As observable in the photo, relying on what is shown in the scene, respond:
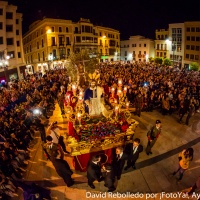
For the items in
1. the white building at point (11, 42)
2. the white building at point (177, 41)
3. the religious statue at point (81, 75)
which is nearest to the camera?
the religious statue at point (81, 75)

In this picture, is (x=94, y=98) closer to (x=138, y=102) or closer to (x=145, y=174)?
(x=145, y=174)

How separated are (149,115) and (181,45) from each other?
40362 mm

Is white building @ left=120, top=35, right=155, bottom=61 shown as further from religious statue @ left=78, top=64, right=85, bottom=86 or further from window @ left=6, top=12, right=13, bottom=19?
religious statue @ left=78, top=64, right=85, bottom=86

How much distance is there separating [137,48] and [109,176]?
198ft

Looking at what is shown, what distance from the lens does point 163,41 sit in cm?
5444

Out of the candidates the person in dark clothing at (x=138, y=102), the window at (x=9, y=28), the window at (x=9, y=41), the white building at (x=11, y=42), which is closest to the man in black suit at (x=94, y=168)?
the person in dark clothing at (x=138, y=102)

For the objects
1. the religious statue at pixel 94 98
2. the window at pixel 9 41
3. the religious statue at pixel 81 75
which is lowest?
the religious statue at pixel 94 98

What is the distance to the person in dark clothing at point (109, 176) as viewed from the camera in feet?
20.1

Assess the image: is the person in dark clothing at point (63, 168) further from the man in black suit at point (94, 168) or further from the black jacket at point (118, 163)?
the black jacket at point (118, 163)

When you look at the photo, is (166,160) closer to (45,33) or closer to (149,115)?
(149,115)

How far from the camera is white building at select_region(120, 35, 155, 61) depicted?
59216 mm

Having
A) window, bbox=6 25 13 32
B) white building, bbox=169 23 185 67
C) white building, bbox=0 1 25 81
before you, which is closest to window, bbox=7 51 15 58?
white building, bbox=0 1 25 81

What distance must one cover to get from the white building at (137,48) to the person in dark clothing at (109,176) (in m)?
56.8

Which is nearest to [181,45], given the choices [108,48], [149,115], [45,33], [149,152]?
[108,48]
